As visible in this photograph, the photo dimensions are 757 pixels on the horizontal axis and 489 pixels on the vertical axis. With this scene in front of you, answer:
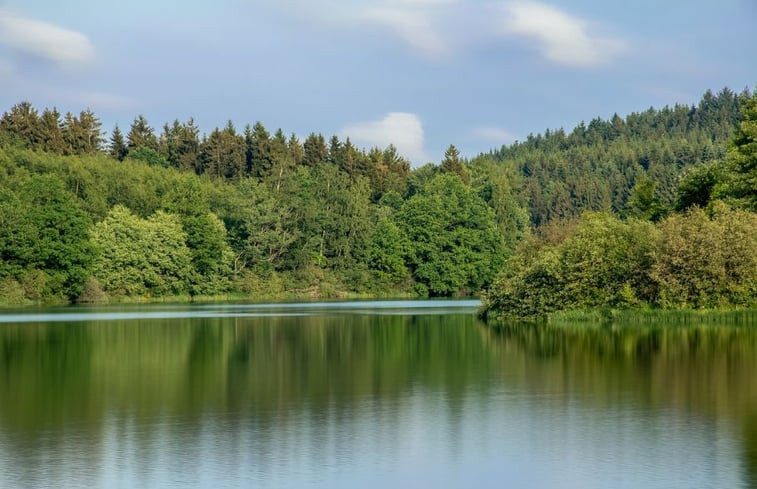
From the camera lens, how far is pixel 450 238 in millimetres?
117000

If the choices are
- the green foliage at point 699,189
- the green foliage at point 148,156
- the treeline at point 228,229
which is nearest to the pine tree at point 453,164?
the treeline at point 228,229

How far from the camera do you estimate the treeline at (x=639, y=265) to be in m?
50.8

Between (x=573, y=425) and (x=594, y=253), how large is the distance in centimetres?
3334

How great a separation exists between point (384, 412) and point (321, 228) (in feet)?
309

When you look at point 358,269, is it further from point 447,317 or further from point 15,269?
point 447,317

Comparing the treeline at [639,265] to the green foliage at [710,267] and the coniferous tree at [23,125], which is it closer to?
the green foliage at [710,267]

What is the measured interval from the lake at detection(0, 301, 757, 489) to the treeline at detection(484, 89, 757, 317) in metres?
6.61

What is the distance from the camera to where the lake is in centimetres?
1680

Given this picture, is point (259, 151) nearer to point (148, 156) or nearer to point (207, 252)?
point (148, 156)

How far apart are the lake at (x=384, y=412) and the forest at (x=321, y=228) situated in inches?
366

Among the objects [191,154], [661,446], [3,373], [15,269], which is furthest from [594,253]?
[191,154]

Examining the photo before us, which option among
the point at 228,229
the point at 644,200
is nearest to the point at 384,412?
the point at 644,200

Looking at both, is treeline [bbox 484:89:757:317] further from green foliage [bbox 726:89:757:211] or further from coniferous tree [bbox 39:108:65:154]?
coniferous tree [bbox 39:108:65:154]

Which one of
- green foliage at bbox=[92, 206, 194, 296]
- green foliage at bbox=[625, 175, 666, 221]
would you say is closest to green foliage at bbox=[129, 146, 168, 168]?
green foliage at bbox=[92, 206, 194, 296]
